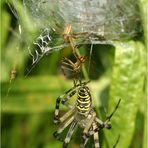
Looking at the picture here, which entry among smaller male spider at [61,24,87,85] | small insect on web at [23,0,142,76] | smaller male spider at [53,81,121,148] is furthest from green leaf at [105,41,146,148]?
smaller male spider at [61,24,87,85]

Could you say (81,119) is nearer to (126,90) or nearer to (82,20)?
(126,90)

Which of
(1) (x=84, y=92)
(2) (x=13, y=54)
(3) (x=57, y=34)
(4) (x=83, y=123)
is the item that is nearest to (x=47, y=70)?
(2) (x=13, y=54)

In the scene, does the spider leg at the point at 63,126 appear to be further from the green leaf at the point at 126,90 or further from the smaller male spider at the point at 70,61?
the smaller male spider at the point at 70,61

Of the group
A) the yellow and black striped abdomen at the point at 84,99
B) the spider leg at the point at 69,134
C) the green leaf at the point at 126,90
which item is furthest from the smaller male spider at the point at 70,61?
the spider leg at the point at 69,134

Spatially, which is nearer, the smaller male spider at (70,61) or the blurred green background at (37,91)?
the smaller male spider at (70,61)

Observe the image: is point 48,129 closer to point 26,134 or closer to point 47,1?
point 26,134

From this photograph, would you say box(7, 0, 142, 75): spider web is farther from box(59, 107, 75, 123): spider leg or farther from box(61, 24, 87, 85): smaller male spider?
box(59, 107, 75, 123): spider leg
